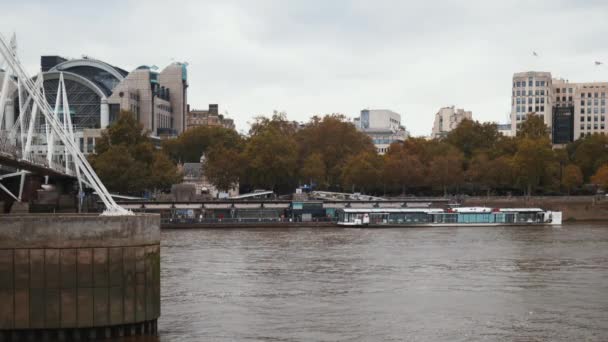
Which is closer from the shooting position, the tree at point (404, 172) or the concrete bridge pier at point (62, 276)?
the concrete bridge pier at point (62, 276)

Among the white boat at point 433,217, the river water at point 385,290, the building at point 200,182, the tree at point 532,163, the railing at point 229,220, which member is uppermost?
the tree at point 532,163

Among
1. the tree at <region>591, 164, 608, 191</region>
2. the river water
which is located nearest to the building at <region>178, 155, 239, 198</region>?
the tree at <region>591, 164, 608, 191</region>

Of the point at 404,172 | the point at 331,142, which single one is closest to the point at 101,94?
the point at 331,142

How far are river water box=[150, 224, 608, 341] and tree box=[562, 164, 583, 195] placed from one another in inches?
2365

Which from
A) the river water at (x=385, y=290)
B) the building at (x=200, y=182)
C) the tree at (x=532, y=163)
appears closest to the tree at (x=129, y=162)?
the building at (x=200, y=182)

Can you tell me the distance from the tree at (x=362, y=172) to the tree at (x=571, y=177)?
25040mm

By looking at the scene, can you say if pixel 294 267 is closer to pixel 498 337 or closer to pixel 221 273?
pixel 221 273

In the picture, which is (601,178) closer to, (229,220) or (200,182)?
(229,220)

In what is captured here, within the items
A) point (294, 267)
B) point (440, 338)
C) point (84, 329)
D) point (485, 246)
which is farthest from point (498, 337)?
point (485, 246)

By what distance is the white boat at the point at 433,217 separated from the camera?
363 feet

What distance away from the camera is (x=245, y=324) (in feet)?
125

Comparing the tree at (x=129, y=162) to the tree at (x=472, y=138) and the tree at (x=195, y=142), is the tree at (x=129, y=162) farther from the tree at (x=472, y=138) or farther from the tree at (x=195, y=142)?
the tree at (x=472, y=138)

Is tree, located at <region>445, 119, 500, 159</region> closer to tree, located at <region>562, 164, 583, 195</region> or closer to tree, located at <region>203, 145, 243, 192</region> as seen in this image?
tree, located at <region>562, 164, 583, 195</region>

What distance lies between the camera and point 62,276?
101ft
